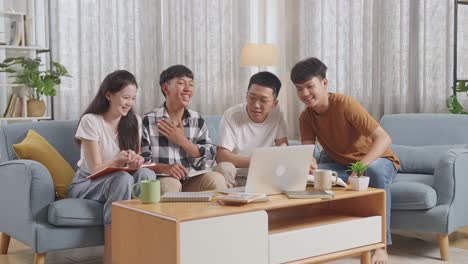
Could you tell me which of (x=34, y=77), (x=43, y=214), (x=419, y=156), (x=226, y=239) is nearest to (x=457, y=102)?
(x=419, y=156)

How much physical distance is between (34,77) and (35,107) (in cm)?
25

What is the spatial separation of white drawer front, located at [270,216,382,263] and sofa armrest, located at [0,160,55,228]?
3.58ft

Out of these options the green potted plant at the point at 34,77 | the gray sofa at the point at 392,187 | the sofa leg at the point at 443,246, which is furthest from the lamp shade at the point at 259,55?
the sofa leg at the point at 443,246

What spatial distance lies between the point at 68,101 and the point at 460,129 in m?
3.04

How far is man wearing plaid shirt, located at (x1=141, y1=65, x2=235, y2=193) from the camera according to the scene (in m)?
3.16

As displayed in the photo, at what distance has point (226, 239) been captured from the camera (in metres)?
2.31

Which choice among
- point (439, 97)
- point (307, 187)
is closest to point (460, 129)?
point (439, 97)

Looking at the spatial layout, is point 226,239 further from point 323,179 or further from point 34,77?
point 34,77

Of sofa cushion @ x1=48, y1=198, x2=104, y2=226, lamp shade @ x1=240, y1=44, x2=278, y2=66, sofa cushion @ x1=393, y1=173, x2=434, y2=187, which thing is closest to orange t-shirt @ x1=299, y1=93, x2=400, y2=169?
sofa cushion @ x1=393, y1=173, x2=434, y2=187

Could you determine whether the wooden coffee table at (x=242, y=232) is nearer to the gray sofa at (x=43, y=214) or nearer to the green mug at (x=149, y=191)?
the green mug at (x=149, y=191)

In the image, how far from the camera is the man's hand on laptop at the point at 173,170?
3123mm

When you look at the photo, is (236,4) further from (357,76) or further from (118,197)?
(118,197)

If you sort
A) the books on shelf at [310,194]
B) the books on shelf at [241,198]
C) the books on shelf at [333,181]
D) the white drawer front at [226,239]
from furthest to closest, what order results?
the books on shelf at [333,181] → the books on shelf at [310,194] → the books on shelf at [241,198] → the white drawer front at [226,239]

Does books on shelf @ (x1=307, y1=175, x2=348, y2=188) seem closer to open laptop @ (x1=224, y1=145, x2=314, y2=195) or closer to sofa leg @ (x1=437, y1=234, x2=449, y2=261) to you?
open laptop @ (x1=224, y1=145, x2=314, y2=195)
